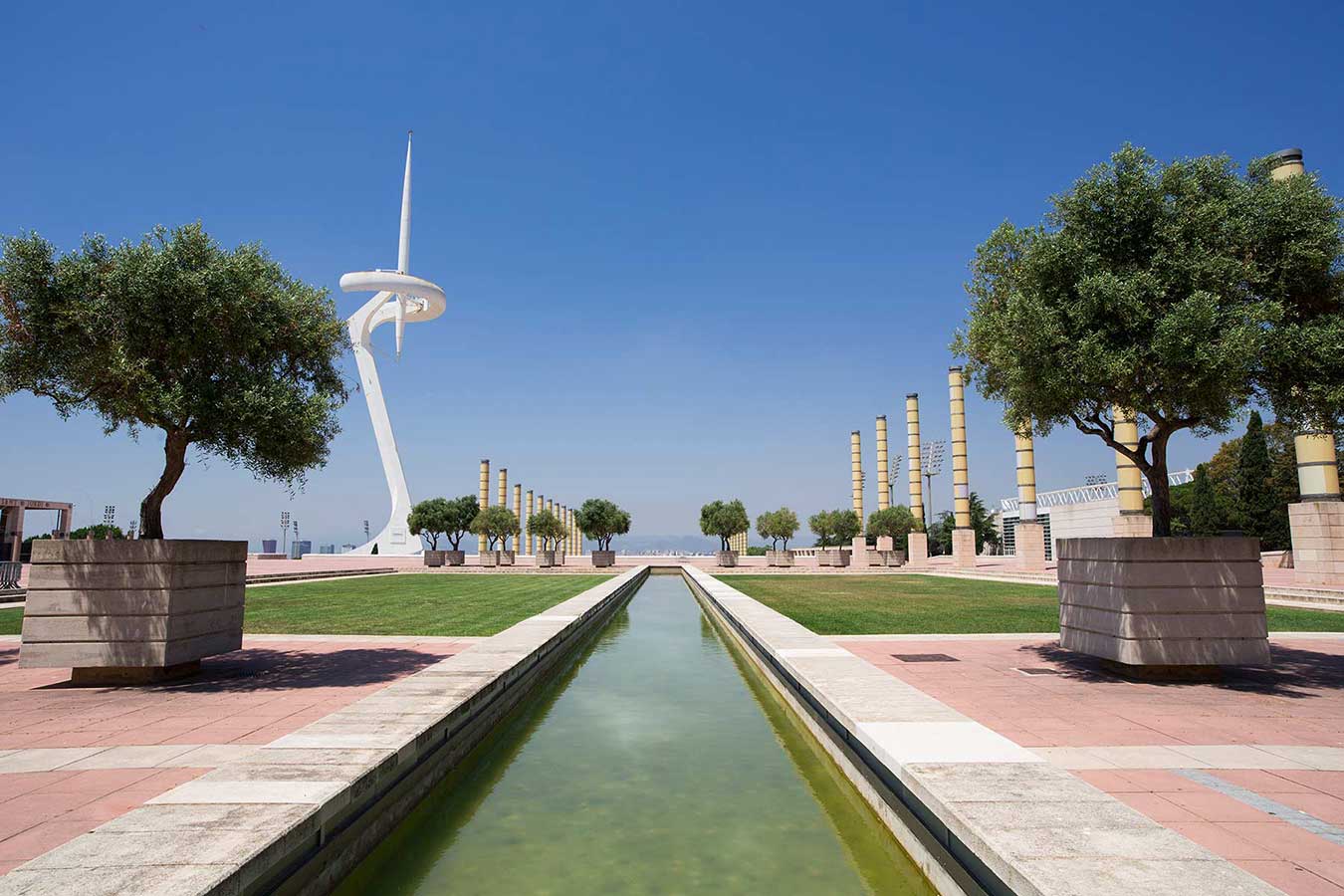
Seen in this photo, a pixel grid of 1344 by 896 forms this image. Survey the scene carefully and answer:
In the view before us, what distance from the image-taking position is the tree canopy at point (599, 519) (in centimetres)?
5409

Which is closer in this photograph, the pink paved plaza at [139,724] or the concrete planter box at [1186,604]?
the pink paved plaza at [139,724]

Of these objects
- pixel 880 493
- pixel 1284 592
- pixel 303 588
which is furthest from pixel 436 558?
pixel 1284 592

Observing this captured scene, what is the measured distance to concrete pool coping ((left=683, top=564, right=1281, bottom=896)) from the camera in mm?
3375

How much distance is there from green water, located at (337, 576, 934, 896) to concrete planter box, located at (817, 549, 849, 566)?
38861 millimetres

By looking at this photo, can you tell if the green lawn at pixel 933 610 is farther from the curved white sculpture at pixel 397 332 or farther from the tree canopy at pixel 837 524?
the curved white sculpture at pixel 397 332

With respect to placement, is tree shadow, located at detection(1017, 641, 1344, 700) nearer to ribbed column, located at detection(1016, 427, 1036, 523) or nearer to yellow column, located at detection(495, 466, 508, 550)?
ribbed column, located at detection(1016, 427, 1036, 523)

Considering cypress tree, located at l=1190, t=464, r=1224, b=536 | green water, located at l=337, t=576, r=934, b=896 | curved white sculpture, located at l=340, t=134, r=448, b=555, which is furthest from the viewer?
curved white sculpture, located at l=340, t=134, r=448, b=555

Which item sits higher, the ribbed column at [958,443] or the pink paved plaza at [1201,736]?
the ribbed column at [958,443]

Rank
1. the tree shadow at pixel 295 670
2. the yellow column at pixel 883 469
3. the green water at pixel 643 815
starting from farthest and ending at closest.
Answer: the yellow column at pixel 883 469, the tree shadow at pixel 295 670, the green water at pixel 643 815

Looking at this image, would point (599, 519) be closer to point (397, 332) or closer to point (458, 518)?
point (458, 518)

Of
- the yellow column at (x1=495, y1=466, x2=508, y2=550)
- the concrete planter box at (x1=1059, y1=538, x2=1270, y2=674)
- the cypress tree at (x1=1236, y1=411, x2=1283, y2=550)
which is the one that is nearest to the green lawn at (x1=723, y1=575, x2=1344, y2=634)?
the concrete planter box at (x1=1059, y1=538, x2=1270, y2=674)

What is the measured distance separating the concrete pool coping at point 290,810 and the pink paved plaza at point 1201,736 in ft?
16.1

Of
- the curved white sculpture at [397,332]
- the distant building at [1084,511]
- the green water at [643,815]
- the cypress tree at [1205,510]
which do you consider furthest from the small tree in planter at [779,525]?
the green water at [643,815]

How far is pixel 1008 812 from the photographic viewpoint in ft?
13.6
